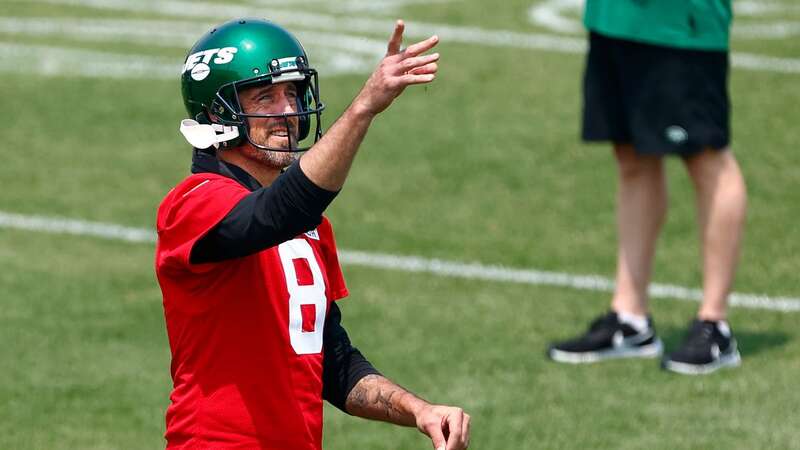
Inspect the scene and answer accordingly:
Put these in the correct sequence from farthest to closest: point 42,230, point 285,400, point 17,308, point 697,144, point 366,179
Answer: point 366,179
point 42,230
point 17,308
point 697,144
point 285,400

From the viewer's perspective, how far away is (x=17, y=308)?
786 centimetres

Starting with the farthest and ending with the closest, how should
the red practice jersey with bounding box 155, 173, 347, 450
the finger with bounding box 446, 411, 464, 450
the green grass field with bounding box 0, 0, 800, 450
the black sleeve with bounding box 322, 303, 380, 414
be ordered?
the green grass field with bounding box 0, 0, 800, 450 → the black sleeve with bounding box 322, 303, 380, 414 → the red practice jersey with bounding box 155, 173, 347, 450 → the finger with bounding box 446, 411, 464, 450

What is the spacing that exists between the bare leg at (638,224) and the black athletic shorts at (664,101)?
157 mm

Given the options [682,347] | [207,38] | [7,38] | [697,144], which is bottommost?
[7,38]

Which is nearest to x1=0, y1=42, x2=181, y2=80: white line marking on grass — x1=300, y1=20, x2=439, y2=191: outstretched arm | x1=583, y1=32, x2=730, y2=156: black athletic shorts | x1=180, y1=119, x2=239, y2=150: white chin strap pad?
x1=583, y1=32, x2=730, y2=156: black athletic shorts

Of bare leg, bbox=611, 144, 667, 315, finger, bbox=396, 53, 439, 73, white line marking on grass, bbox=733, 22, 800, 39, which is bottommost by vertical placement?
white line marking on grass, bbox=733, 22, 800, 39

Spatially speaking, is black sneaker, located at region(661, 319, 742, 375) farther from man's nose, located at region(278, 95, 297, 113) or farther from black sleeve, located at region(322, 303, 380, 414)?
man's nose, located at region(278, 95, 297, 113)

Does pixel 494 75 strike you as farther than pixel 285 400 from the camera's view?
Yes

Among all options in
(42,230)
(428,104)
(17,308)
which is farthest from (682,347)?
(428,104)

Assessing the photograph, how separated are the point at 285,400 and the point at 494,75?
333 inches

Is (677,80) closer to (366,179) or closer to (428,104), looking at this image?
(366,179)

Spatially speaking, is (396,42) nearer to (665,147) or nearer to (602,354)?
(665,147)

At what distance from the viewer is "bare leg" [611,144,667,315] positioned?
7281 millimetres

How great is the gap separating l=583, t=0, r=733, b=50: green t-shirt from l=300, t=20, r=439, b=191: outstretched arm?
3.60 meters
